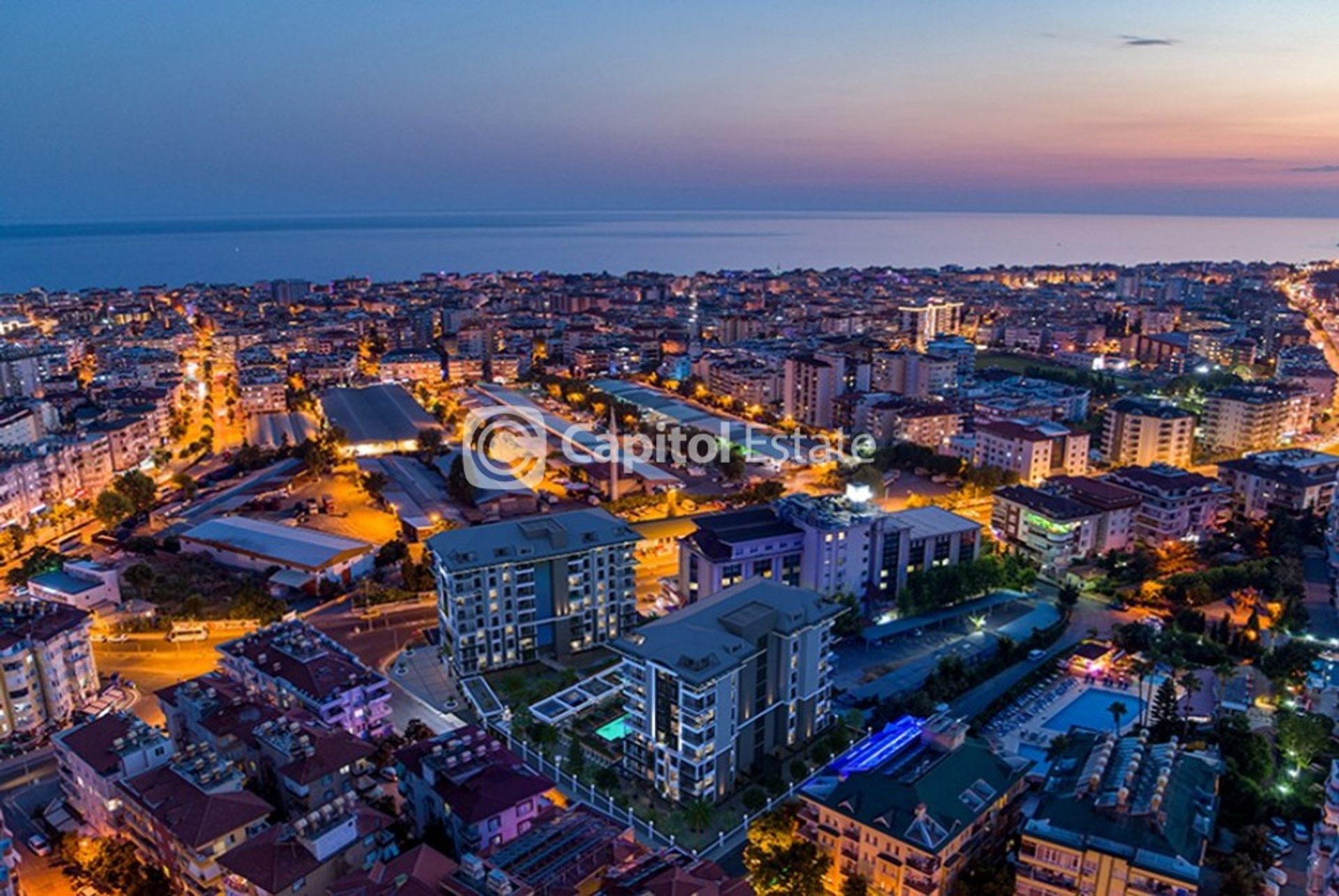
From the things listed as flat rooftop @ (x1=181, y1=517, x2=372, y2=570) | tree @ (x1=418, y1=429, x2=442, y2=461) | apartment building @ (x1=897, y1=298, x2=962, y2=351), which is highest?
apartment building @ (x1=897, y1=298, x2=962, y2=351)

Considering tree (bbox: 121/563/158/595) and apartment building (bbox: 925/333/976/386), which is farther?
apartment building (bbox: 925/333/976/386)

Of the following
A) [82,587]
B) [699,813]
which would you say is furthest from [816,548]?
[82,587]

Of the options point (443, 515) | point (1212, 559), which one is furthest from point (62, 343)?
point (1212, 559)

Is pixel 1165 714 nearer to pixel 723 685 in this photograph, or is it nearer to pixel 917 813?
pixel 917 813

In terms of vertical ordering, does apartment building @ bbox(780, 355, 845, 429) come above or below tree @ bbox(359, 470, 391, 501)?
above

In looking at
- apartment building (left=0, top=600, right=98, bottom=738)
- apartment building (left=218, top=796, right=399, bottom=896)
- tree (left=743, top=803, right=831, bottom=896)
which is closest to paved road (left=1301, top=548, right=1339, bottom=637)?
tree (left=743, top=803, right=831, bottom=896)

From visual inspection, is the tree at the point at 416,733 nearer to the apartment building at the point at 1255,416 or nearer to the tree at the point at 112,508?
the tree at the point at 112,508

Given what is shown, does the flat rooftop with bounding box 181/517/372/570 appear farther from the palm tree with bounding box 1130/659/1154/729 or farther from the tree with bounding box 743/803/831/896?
the palm tree with bounding box 1130/659/1154/729
